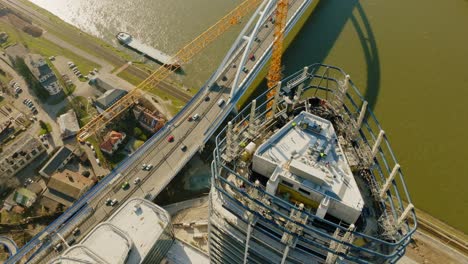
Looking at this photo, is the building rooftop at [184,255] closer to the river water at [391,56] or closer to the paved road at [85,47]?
the river water at [391,56]

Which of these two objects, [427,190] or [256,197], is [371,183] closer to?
[256,197]

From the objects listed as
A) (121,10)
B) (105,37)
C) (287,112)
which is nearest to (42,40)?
(105,37)

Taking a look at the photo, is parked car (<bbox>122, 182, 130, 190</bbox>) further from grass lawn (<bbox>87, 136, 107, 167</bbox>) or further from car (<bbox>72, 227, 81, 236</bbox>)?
car (<bbox>72, 227, 81, 236</bbox>)

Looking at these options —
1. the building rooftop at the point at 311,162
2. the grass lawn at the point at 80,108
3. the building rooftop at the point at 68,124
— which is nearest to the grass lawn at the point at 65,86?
the grass lawn at the point at 80,108

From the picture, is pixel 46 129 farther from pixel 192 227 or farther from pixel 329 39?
pixel 329 39

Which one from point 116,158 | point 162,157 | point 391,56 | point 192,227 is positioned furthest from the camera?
point 391,56

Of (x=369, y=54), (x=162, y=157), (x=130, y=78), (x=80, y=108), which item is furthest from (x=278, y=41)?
(x=80, y=108)
